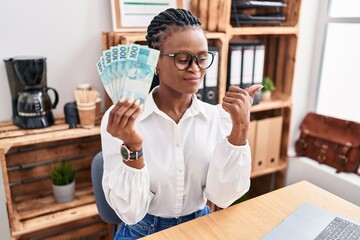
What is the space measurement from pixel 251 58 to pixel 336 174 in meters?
0.87

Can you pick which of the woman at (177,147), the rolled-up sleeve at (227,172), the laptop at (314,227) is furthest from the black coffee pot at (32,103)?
the laptop at (314,227)

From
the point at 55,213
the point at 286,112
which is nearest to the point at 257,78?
the point at 286,112

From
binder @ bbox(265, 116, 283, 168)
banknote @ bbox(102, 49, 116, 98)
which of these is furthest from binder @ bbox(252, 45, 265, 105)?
banknote @ bbox(102, 49, 116, 98)

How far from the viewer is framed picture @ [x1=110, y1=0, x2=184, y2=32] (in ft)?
5.65

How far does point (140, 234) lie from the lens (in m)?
1.18

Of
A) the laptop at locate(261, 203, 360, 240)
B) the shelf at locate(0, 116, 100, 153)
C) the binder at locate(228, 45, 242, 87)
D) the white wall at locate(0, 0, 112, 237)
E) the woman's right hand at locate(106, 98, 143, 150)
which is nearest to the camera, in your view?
the woman's right hand at locate(106, 98, 143, 150)

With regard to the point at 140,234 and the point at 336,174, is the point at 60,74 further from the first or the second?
the point at 336,174

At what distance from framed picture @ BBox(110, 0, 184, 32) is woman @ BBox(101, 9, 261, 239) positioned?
0.70m

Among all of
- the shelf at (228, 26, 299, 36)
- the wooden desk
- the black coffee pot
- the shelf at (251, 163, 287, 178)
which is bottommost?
the shelf at (251, 163, 287, 178)

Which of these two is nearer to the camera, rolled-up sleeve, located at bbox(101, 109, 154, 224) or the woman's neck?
rolled-up sleeve, located at bbox(101, 109, 154, 224)

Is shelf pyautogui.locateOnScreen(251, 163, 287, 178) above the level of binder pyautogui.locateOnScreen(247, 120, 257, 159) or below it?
below

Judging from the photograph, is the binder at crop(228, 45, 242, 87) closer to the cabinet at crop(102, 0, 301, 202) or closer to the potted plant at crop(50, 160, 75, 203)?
the cabinet at crop(102, 0, 301, 202)

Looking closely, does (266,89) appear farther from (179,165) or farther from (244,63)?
(179,165)

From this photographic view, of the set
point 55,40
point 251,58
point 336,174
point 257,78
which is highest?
point 55,40
